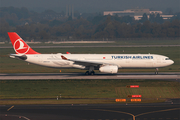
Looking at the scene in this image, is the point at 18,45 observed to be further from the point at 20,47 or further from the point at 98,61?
the point at 98,61

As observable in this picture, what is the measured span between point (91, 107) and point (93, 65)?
23095 millimetres

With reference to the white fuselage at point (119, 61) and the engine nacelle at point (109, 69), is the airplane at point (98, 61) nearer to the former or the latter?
the white fuselage at point (119, 61)

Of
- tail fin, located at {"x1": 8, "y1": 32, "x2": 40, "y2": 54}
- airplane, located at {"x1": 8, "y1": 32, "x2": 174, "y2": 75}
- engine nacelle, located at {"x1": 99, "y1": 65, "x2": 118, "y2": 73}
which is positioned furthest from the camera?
tail fin, located at {"x1": 8, "y1": 32, "x2": 40, "y2": 54}

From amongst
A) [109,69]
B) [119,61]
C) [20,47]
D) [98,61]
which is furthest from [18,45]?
[119,61]

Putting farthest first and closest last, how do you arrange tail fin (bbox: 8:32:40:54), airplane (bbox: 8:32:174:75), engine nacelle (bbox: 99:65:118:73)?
tail fin (bbox: 8:32:40:54), airplane (bbox: 8:32:174:75), engine nacelle (bbox: 99:65:118:73)

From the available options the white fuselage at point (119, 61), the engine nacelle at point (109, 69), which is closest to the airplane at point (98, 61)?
the white fuselage at point (119, 61)

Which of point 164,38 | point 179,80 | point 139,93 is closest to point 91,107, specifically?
point 139,93

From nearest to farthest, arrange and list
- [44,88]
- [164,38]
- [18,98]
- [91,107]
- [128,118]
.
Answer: [128,118] → [91,107] → [18,98] → [44,88] → [164,38]

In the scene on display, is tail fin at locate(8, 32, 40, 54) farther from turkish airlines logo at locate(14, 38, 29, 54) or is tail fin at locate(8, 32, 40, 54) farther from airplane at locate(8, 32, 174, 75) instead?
airplane at locate(8, 32, 174, 75)

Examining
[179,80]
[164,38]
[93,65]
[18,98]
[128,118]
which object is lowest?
[128,118]

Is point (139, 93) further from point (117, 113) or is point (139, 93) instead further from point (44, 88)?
point (44, 88)

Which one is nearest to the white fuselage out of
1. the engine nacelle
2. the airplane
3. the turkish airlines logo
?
the airplane

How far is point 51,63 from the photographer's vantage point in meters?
55.1

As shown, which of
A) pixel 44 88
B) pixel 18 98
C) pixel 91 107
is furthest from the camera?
pixel 44 88
